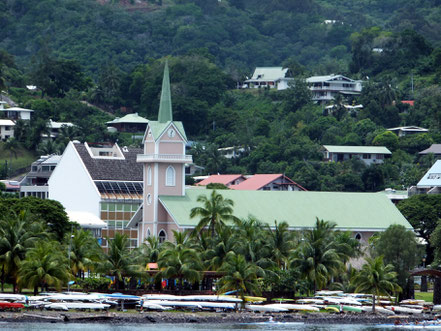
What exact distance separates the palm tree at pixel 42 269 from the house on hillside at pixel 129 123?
110 m

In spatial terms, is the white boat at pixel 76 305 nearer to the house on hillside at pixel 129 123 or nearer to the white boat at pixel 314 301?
the white boat at pixel 314 301

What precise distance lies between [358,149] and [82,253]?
95.0 meters

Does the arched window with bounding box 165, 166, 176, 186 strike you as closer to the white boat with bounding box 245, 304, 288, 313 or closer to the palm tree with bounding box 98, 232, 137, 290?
the palm tree with bounding box 98, 232, 137, 290

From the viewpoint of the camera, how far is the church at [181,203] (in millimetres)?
108375

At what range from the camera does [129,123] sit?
647 feet

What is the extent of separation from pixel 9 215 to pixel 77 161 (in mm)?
32143

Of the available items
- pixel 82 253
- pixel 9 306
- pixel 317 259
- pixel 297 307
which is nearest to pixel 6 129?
pixel 82 253

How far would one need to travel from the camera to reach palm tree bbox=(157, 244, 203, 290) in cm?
9000

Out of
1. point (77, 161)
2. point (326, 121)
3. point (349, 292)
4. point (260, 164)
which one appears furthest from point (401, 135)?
point (349, 292)

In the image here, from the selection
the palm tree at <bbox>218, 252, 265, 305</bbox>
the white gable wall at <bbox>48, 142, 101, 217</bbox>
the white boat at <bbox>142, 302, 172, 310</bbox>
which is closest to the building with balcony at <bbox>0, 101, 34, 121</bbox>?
the white gable wall at <bbox>48, 142, 101, 217</bbox>

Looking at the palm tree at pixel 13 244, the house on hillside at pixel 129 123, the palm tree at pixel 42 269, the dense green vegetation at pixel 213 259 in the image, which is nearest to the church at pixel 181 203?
the dense green vegetation at pixel 213 259

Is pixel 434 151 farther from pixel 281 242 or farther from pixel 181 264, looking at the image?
pixel 181 264

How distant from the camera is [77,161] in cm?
13025

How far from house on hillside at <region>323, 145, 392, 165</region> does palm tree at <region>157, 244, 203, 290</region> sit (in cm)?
9117
